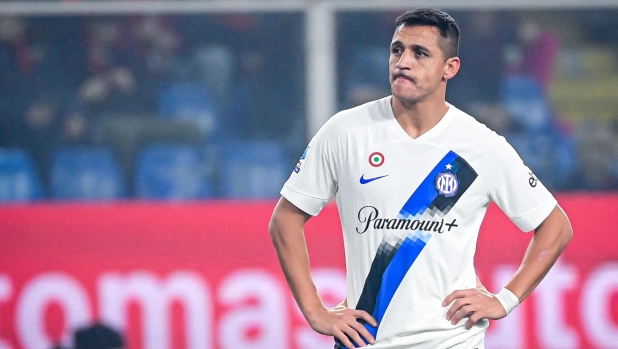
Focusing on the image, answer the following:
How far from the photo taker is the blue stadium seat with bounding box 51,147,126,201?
6984mm

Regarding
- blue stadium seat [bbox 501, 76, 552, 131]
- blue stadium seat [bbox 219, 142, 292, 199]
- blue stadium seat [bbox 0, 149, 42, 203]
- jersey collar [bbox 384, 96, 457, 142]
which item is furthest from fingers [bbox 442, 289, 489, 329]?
blue stadium seat [bbox 0, 149, 42, 203]

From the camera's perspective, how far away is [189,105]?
729 centimetres

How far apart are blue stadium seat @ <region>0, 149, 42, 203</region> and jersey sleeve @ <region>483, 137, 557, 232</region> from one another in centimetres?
445

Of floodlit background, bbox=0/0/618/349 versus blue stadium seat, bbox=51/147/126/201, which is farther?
blue stadium seat, bbox=51/147/126/201

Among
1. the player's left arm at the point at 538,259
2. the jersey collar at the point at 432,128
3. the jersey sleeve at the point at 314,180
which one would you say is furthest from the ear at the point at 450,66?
the player's left arm at the point at 538,259

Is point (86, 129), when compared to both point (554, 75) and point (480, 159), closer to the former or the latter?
point (554, 75)

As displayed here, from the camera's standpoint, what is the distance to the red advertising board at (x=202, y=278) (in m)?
6.24

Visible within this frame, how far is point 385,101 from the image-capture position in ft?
11.3

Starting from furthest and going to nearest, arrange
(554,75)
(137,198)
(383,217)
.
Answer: (554,75) → (137,198) → (383,217)

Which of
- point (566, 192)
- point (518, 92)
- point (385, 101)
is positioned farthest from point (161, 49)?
point (385, 101)

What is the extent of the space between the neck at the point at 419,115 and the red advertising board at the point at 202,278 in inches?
121

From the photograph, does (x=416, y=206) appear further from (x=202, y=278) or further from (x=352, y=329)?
(x=202, y=278)

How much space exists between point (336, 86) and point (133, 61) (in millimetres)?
1554

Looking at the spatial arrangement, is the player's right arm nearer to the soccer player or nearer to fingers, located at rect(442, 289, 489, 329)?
the soccer player
